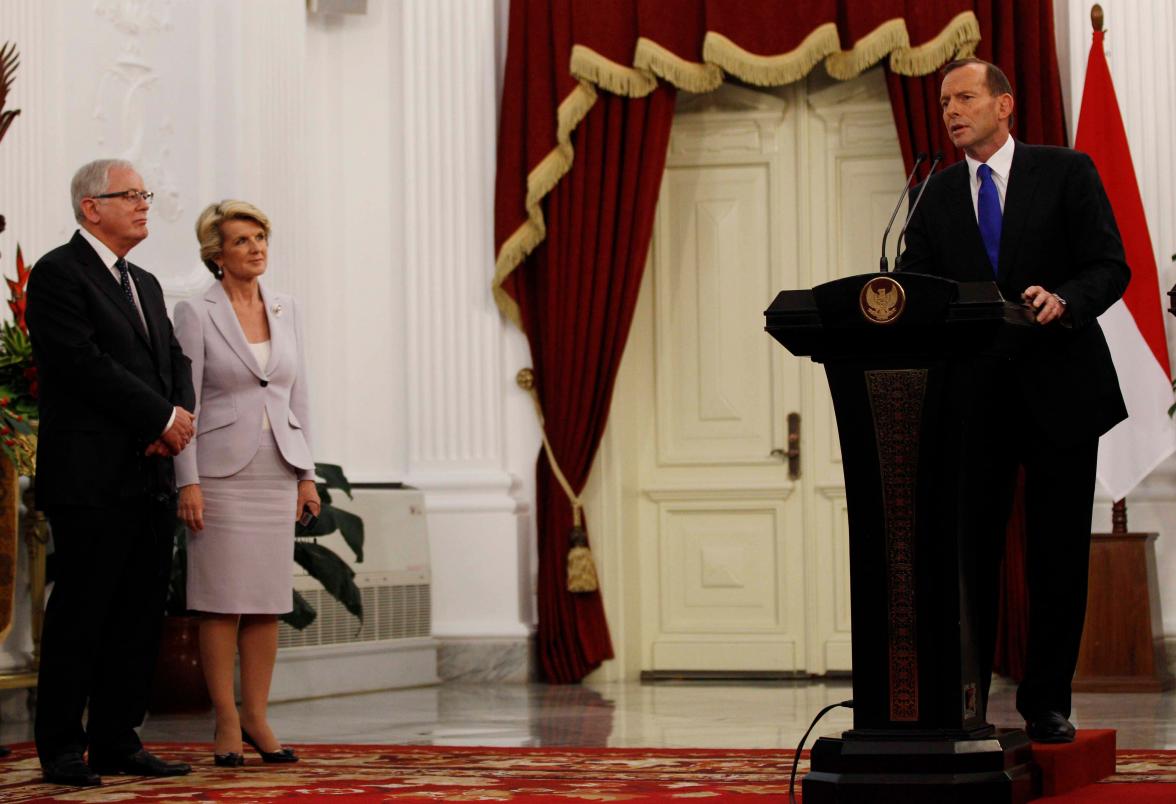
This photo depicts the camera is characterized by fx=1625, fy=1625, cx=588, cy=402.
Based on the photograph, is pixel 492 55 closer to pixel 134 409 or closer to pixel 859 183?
pixel 859 183

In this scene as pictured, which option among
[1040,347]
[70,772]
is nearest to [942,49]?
[1040,347]

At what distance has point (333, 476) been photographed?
580 cm

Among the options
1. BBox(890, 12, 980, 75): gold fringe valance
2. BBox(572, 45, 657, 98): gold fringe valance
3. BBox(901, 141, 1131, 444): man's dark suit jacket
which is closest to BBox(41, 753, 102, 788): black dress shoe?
BBox(901, 141, 1131, 444): man's dark suit jacket

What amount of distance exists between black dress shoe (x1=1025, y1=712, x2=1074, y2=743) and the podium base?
410 mm

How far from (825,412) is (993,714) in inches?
78.5

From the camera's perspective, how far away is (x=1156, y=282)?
19.3 feet

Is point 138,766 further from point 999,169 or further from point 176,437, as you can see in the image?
point 999,169

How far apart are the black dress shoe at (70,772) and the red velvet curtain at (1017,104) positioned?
11.9 feet

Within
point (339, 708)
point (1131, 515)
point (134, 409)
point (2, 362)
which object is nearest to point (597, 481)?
point (339, 708)

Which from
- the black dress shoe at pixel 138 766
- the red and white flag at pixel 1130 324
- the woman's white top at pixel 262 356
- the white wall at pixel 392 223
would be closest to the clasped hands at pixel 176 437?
the woman's white top at pixel 262 356

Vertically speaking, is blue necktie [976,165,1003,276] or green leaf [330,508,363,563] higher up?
blue necktie [976,165,1003,276]

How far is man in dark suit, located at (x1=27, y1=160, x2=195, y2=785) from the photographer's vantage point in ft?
11.9

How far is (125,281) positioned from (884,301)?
1.96 meters

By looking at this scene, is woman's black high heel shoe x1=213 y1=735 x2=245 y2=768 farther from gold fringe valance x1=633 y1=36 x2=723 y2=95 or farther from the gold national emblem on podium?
gold fringe valance x1=633 y1=36 x2=723 y2=95
